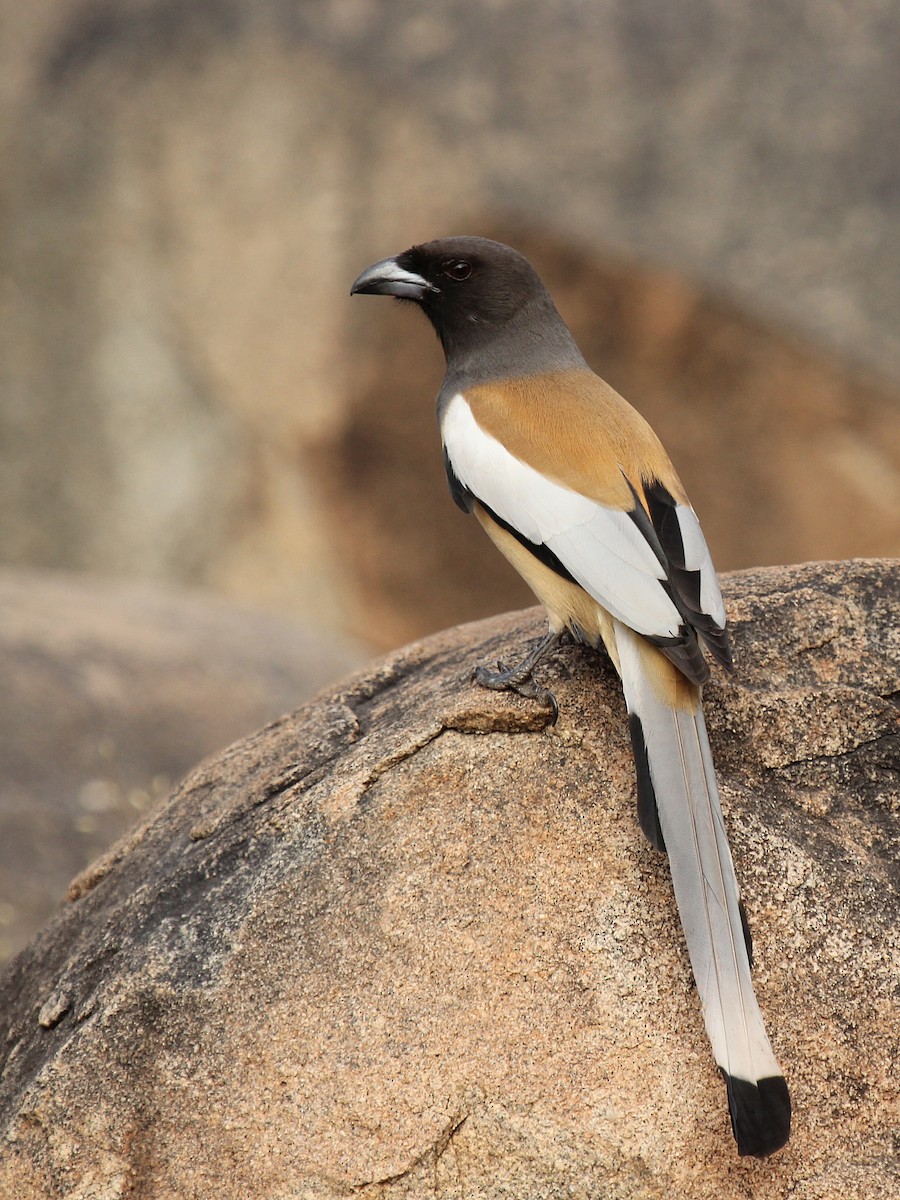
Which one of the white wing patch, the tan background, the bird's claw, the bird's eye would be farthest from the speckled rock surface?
the tan background

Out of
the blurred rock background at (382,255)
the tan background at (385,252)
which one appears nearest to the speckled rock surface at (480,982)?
the blurred rock background at (382,255)

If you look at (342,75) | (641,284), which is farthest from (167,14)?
(641,284)

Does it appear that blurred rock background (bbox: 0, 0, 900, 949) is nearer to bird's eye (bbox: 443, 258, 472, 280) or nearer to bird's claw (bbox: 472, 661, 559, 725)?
bird's eye (bbox: 443, 258, 472, 280)

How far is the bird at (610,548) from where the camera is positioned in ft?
9.13

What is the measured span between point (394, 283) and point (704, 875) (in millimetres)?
2373

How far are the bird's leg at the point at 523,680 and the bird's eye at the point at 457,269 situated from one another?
1440 mm

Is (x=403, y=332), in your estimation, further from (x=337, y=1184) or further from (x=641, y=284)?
(x=337, y=1184)

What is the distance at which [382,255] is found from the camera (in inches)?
354

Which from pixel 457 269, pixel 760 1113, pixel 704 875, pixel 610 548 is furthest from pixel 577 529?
pixel 760 1113

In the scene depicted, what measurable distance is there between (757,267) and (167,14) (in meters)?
4.46

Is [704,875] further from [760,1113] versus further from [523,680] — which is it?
[523,680]

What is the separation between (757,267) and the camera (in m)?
8.37

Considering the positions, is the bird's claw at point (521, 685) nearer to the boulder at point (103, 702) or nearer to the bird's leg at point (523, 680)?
the bird's leg at point (523, 680)

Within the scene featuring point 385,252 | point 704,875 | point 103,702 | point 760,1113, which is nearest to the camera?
point 760,1113
